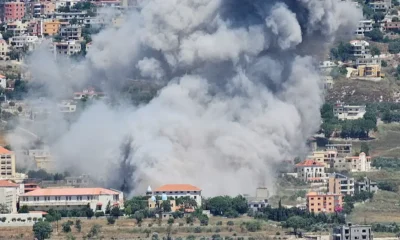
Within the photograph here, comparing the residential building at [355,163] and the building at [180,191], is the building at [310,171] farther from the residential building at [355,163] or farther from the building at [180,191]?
the building at [180,191]

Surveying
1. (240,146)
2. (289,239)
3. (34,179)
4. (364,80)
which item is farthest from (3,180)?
(364,80)

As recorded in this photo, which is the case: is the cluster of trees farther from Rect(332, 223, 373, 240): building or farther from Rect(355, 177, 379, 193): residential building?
Rect(332, 223, 373, 240): building

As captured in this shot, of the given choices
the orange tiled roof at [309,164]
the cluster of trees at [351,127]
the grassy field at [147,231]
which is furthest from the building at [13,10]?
the grassy field at [147,231]

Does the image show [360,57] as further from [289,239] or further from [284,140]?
[289,239]

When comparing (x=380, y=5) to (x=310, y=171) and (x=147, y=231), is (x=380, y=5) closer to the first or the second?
(x=310, y=171)

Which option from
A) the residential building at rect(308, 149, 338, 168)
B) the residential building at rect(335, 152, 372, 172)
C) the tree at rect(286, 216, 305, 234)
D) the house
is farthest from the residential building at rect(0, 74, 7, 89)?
Result: the tree at rect(286, 216, 305, 234)
